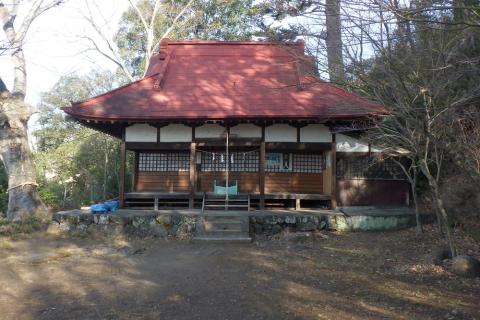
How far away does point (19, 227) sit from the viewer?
40.9 feet

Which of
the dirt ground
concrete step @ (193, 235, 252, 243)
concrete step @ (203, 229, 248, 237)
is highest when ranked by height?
concrete step @ (203, 229, 248, 237)

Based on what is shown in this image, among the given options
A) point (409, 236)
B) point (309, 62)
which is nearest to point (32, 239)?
point (309, 62)

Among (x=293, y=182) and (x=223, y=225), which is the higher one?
(x=293, y=182)

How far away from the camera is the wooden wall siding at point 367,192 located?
1352 centimetres

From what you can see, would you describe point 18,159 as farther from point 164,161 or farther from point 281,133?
point 281,133

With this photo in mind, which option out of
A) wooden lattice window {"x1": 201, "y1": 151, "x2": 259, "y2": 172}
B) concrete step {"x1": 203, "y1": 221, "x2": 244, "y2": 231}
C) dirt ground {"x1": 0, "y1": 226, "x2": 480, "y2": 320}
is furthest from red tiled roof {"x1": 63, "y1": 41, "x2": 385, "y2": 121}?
dirt ground {"x1": 0, "y1": 226, "x2": 480, "y2": 320}

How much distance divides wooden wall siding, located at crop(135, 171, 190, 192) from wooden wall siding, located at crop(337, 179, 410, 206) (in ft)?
16.7

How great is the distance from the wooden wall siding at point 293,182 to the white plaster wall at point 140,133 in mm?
3922

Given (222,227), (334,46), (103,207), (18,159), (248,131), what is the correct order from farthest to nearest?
(18,159)
(248,131)
(103,207)
(222,227)
(334,46)

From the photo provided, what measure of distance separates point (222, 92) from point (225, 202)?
12.0 ft

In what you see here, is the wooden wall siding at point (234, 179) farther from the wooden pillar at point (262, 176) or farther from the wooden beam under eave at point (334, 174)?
the wooden beam under eave at point (334, 174)

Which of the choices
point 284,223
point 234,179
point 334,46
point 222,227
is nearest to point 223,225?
point 222,227

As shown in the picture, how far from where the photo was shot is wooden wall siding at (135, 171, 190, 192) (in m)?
14.5

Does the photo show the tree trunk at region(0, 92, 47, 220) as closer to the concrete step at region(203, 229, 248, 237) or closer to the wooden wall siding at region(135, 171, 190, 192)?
the wooden wall siding at region(135, 171, 190, 192)
